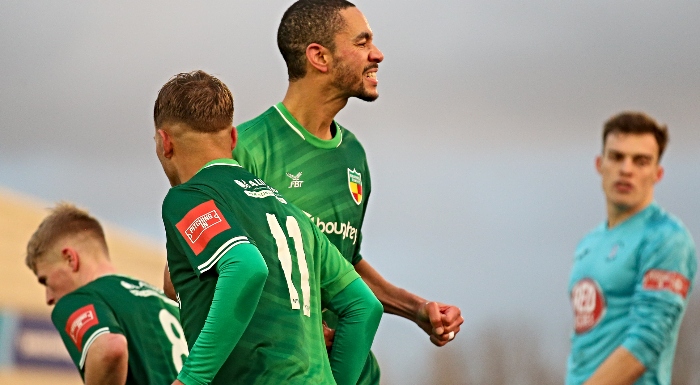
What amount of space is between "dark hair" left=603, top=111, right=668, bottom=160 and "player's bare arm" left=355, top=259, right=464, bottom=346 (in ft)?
9.34

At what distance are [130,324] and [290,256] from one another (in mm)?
2073

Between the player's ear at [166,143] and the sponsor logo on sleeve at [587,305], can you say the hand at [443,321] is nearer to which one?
the player's ear at [166,143]

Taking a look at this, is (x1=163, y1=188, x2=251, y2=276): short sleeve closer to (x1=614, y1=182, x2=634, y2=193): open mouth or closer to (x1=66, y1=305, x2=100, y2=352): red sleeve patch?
(x1=66, y1=305, x2=100, y2=352): red sleeve patch

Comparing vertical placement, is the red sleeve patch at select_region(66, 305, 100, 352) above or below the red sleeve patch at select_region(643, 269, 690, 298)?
below

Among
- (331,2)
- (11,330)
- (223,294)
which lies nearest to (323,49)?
(331,2)

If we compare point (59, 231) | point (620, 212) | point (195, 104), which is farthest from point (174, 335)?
point (620, 212)

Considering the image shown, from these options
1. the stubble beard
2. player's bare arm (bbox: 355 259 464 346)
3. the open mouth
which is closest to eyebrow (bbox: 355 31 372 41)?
the stubble beard

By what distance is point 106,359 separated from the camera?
4.91m

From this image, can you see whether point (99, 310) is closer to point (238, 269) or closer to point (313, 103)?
point (313, 103)

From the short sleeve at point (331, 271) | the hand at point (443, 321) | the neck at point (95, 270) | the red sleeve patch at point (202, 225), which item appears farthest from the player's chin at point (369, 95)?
the neck at point (95, 270)

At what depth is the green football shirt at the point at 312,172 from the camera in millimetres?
4250

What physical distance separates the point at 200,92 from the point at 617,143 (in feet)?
13.3

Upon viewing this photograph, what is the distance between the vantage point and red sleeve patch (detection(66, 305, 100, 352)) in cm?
502

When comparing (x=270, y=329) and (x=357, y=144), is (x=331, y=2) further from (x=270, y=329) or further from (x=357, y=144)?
(x=270, y=329)
